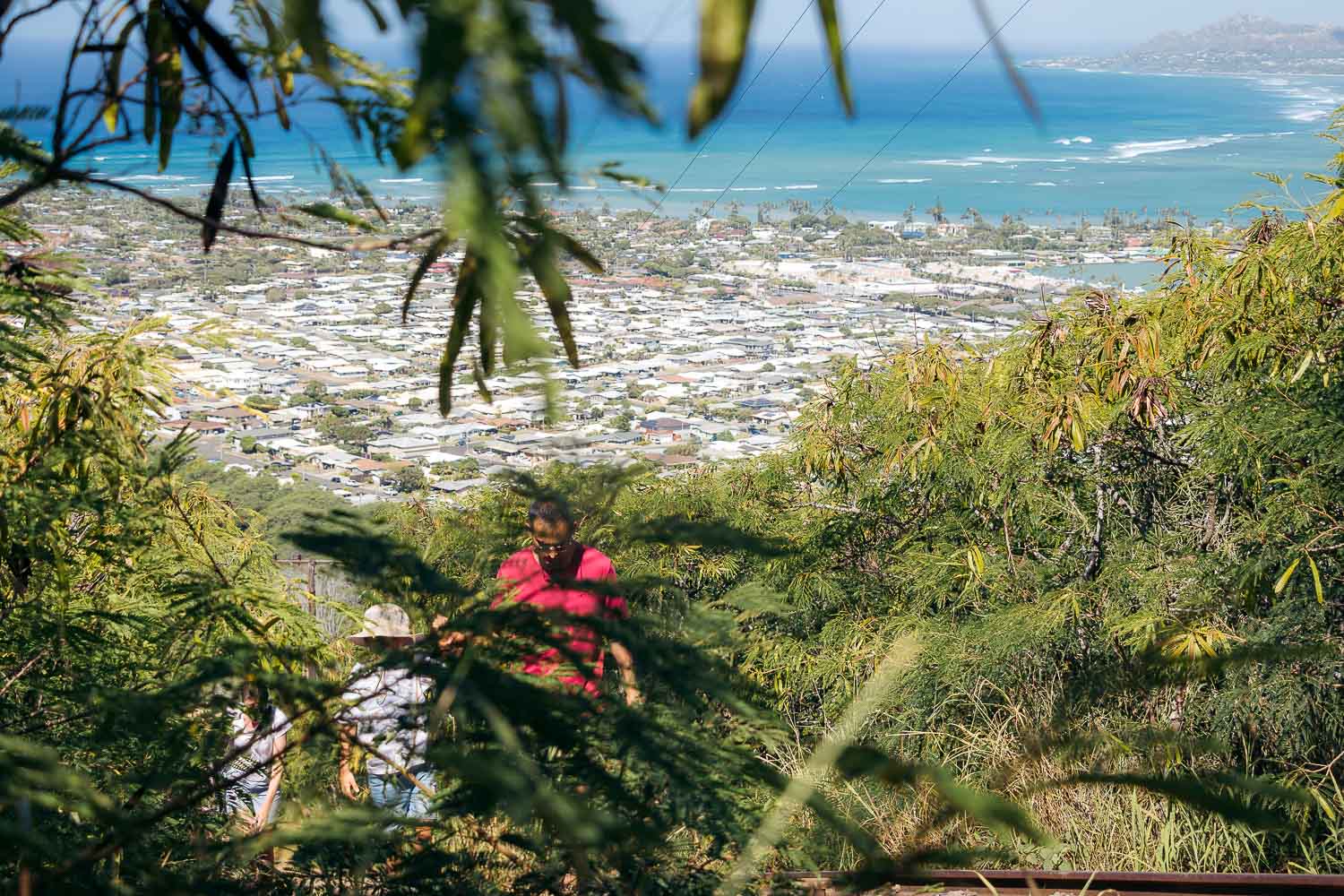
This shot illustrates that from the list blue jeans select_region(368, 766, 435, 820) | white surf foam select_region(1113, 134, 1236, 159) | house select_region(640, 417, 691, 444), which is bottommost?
house select_region(640, 417, 691, 444)

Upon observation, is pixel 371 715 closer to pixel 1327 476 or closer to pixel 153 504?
pixel 153 504

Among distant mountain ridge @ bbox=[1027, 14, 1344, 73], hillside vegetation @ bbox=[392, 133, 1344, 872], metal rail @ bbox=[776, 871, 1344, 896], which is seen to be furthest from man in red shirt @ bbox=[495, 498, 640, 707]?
distant mountain ridge @ bbox=[1027, 14, 1344, 73]

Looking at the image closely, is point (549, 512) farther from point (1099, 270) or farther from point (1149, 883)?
point (1099, 270)

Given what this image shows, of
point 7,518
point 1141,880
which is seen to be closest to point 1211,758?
point 1141,880

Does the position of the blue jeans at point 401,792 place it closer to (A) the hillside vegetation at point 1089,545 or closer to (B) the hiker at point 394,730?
(B) the hiker at point 394,730

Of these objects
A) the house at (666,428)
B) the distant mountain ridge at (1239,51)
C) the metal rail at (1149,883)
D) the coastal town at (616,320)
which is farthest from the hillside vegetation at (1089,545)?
the distant mountain ridge at (1239,51)

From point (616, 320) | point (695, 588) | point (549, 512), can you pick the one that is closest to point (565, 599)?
point (549, 512)

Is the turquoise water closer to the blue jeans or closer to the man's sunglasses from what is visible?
the man's sunglasses
